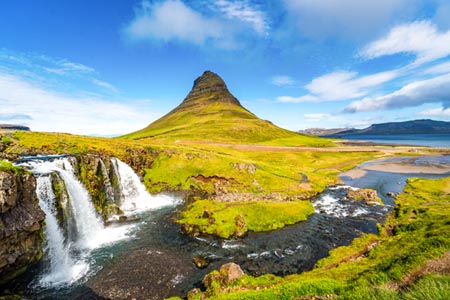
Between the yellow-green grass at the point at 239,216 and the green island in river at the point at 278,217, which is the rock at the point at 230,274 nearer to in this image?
the green island in river at the point at 278,217

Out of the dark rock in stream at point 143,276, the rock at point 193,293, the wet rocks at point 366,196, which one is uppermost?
the wet rocks at point 366,196

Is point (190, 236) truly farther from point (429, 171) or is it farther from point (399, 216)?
point (429, 171)

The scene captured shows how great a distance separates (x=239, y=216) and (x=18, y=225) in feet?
101

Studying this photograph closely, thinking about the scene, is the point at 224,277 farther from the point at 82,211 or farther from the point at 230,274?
the point at 82,211

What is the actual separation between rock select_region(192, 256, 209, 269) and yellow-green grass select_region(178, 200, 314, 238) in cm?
751

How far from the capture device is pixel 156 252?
33.6 m

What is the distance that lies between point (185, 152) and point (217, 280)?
59.6 metres

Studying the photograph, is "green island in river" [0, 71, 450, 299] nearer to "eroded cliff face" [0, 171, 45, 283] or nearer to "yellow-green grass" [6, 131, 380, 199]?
"yellow-green grass" [6, 131, 380, 199]

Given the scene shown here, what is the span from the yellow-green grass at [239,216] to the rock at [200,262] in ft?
24.6

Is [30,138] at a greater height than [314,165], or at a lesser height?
greater

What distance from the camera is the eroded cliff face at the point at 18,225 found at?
87.6 feet

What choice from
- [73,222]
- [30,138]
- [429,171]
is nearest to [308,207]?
[73,222]

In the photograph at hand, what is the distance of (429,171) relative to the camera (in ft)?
329

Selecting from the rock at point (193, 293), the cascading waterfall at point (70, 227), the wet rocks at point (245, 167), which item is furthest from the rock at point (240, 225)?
the wet rocks at point (245, 167)
